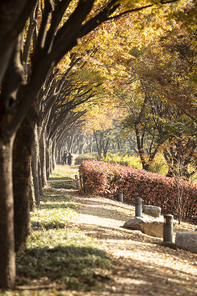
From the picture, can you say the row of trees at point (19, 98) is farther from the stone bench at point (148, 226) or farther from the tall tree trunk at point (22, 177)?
the stone bench at point (148, 226)

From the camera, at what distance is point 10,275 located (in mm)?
3648

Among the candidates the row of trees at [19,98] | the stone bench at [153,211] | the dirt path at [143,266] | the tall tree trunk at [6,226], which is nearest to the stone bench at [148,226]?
the dirt path at [143,266]

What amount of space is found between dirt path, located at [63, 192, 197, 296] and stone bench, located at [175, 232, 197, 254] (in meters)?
0.33

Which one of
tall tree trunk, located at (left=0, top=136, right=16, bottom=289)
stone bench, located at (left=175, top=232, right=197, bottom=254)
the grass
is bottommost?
stone bench, located at (left=175, top=232, right=197, bottom=254)

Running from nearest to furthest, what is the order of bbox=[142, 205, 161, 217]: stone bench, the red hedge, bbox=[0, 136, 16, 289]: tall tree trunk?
bbox=[0, 136, 16, 289]: tall tree trunk, bbox=[142, 205, 161, 217]: stone bench, the red hedge

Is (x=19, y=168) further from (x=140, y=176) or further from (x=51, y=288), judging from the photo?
(x=140, y=176)

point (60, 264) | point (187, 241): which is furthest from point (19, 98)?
point (187, 241)

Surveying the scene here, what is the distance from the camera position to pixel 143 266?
4672 millimetres

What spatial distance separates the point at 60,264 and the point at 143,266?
1.38 m

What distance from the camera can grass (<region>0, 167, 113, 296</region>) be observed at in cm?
362

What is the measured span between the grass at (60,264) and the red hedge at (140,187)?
7420 mm

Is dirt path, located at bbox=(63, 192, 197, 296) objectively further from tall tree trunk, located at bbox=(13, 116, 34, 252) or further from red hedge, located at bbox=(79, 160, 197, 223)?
red hedge, located at bbox=(79, 160, 197, 223)

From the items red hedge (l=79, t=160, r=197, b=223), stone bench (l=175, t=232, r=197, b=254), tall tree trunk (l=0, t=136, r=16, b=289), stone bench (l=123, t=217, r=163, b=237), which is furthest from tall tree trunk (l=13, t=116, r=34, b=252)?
red hedge (l=79, t=160, r=197, b=223)

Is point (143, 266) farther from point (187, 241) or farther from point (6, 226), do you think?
point (187, 241)
